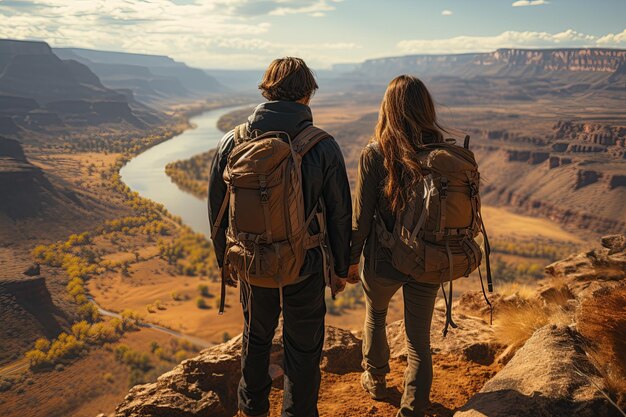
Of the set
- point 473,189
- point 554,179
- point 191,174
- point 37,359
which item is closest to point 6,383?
point 37,359

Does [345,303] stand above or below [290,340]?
below

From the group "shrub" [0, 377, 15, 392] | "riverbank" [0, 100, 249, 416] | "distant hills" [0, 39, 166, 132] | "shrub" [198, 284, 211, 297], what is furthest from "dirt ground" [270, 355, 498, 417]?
"distant hills" [0, 39, 166, 132]

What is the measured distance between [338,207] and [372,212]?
11.9 inches

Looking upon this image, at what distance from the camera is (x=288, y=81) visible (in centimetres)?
251

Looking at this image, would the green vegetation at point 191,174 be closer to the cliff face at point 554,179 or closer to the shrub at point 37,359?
the cliff face at point 554,179

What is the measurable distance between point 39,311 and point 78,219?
22.4 metres

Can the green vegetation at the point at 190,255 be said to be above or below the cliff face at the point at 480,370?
below

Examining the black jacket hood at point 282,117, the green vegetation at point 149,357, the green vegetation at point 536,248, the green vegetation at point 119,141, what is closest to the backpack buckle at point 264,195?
the black jacket hood at point 282,117

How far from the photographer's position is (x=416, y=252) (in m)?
2.55

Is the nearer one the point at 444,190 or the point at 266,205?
the point at 266,205

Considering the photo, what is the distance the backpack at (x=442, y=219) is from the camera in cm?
251

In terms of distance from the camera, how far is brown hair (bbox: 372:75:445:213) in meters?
2.62

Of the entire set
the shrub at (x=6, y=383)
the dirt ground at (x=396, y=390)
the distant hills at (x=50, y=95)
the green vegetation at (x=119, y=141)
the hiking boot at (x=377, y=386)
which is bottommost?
the shrub at (x=6, y=383)

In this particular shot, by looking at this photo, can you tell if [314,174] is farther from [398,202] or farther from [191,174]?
[191,174]
